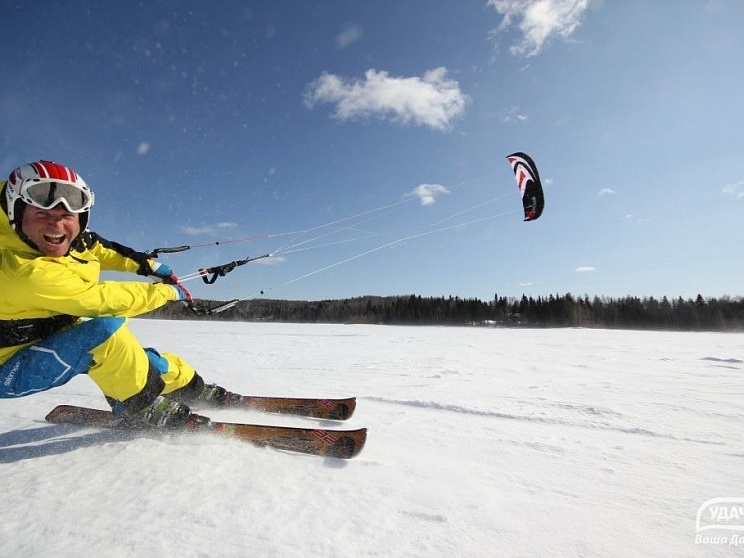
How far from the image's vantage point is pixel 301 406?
3.50 meters

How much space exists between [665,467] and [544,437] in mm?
758

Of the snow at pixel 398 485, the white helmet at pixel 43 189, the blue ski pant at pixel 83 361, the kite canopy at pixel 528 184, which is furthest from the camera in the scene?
the kite canopy at pixel 528 184

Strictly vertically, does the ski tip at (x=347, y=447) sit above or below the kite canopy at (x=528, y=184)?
below

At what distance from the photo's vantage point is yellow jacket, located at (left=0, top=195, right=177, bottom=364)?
2008 mm

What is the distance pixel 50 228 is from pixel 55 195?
8.2 inches

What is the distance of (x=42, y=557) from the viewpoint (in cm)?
138

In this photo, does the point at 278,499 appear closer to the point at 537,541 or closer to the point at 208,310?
the point at 537,541

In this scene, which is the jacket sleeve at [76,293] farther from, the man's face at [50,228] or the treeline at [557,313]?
the treeline at [557,313]

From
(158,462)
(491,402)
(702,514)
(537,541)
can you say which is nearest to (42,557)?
(158,462)

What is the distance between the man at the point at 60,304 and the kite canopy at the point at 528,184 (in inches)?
333

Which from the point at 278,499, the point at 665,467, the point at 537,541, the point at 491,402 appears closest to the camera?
the point at 537,541

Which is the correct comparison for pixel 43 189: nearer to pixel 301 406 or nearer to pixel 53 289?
pixel 53 289

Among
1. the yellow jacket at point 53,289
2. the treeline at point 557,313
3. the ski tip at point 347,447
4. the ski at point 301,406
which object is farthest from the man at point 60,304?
the treeline at point 557,313

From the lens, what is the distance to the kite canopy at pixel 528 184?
8828 millimetres
